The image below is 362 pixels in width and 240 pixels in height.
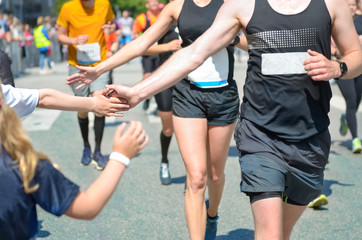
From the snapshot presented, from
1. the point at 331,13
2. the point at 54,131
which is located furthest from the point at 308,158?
the point at 54,131

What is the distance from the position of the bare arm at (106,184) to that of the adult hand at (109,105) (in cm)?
81

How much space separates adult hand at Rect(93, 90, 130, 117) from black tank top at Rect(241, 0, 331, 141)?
0.74 m

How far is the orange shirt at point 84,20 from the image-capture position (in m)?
7.34

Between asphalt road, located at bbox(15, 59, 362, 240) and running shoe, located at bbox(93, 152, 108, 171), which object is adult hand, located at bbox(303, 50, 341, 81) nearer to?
asphalt road, located at bbox(15, 59, 362, 240)

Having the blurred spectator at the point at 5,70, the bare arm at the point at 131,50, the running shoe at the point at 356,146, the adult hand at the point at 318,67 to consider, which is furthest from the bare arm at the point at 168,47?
the running shoe at the point at 356,146

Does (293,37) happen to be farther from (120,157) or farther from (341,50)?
(120,157)

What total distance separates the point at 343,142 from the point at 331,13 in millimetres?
6121

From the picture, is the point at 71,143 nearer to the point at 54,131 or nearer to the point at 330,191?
the point at 54,131

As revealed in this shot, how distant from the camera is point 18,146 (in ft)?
7.30

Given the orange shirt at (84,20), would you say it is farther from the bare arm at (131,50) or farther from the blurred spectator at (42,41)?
the blurred spectator at (42,41)

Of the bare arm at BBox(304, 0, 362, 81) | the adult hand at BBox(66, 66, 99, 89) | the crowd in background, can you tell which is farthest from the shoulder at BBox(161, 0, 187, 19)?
the crowd in background

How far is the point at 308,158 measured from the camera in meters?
3.22

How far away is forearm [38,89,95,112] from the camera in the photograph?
11.0ft

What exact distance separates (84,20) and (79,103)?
4.14m
